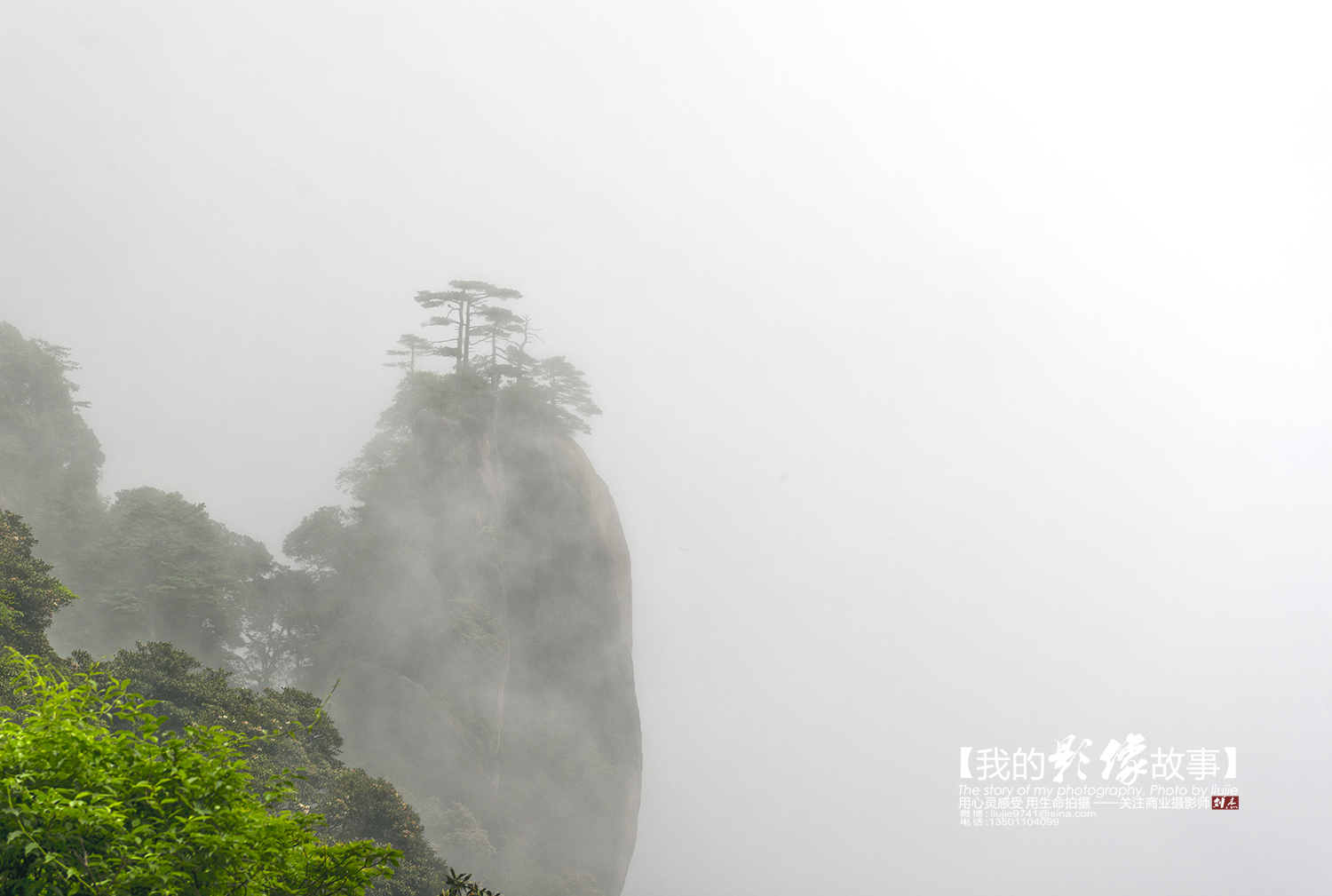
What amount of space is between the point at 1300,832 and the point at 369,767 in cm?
15558

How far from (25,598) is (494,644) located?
582 inches

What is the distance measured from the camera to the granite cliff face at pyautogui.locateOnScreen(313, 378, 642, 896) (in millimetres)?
22594

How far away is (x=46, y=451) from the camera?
2288 centimetres

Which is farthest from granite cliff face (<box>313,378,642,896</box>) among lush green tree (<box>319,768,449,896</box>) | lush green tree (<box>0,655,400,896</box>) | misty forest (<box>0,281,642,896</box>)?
lush green tree (<box>0,655,400,896</box>)

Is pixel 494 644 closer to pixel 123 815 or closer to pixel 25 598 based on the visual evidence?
pixel 25 598

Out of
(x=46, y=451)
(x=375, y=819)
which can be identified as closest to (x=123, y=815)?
(x=375, y=819)

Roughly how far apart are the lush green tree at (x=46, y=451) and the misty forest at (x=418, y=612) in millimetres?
61

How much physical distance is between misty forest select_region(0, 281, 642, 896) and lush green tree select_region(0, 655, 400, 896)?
35.5 feet

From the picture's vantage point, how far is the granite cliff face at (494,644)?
74.1 feet

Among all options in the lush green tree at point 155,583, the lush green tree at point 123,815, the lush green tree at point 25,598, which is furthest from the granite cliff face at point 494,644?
the lush green tree at point 123,815

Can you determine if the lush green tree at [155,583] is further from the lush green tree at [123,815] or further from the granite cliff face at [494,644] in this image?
the lush green tree at [123,815]

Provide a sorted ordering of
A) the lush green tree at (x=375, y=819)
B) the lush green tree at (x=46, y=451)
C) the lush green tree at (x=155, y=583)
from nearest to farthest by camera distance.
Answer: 1. the lush green tree at (x=375, y=819)
2. the lush green tree at (x=155, y=583)
3. the lush green tree at (x=46, y=451)

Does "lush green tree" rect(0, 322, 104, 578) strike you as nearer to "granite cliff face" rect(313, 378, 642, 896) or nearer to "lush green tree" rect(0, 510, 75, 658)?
"granite cliff face" rect(313, 378, 642, 896)

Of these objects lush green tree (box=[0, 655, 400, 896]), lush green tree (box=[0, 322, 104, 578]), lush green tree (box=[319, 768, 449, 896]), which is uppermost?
lush green tree (box=[0, 322, 104, 578])
